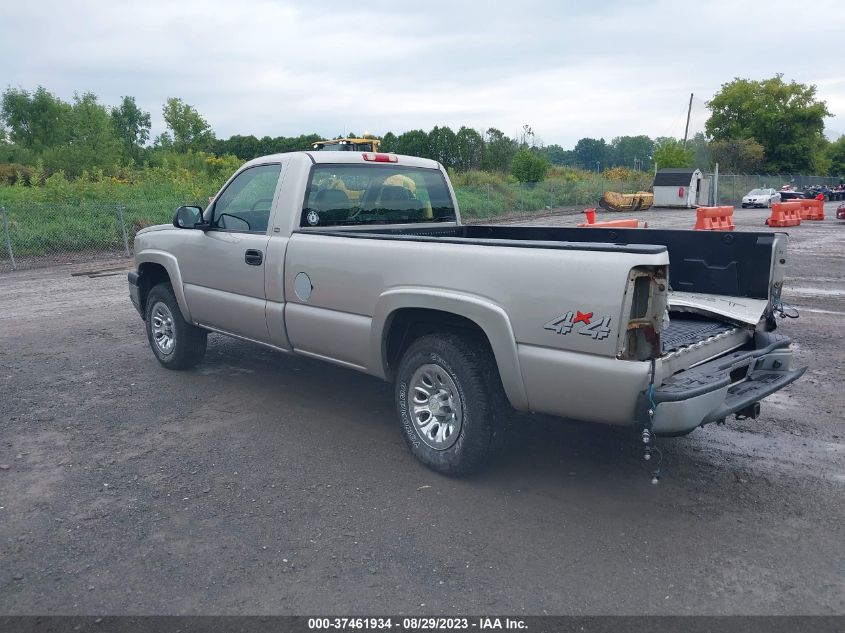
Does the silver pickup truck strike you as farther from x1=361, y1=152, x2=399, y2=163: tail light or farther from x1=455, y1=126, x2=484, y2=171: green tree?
x1=455, y1=126, x2=484, y2=171: green tree

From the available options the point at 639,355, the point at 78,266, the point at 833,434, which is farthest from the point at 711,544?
the point at 78,266

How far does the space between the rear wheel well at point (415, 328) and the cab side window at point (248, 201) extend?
1563 mm

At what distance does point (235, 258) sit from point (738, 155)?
2578 inches

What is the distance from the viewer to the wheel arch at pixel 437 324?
3852mm

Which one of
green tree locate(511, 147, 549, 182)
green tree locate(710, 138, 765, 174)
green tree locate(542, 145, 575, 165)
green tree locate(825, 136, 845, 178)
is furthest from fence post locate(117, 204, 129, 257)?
green tree locate(542, 145, 575, 165)

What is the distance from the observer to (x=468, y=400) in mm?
4090

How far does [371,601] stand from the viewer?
124 inches

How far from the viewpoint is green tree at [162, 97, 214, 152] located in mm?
51219

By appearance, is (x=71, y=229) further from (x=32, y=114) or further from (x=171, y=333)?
(x=32, y=114)

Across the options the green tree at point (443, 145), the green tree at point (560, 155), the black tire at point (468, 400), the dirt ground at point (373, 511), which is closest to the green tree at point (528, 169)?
the green tree at point (443, 145)

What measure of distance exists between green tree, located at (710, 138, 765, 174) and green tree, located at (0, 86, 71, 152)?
5492cm

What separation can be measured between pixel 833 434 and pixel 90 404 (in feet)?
18.8

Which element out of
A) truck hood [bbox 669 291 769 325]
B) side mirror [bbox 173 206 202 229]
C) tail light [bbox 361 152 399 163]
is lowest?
truck hood [bbox 669 291 769 325]

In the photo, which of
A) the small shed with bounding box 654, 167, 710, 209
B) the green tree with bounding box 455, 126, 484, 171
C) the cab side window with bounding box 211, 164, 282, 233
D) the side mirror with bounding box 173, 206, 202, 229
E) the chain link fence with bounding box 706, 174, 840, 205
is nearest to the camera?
the cab side window with bounding box 211, 164, 282, 233
